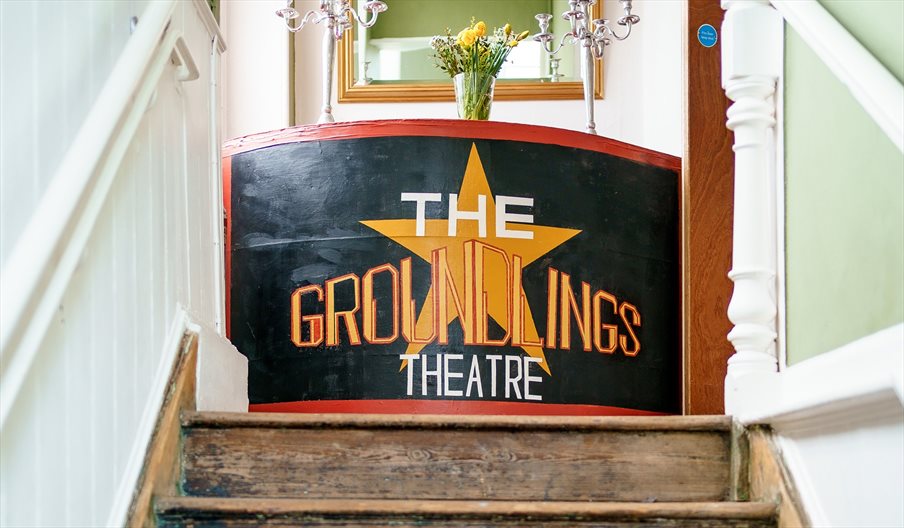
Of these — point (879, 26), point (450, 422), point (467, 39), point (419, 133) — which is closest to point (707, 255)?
point (467, 39)

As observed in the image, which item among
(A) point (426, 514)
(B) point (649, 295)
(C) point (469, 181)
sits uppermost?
(C) point (469, 181)

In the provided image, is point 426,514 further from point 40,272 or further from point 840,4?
point 840,4

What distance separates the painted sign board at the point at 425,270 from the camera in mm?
3023

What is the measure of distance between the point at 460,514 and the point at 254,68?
393 centimetres

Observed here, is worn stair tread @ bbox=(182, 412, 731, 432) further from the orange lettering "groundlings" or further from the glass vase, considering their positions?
the glass vase

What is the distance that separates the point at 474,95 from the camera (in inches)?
142

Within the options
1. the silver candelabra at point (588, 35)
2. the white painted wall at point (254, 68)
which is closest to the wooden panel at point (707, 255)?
the silver candelabra at point (588, 35)

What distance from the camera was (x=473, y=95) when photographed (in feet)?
11.9

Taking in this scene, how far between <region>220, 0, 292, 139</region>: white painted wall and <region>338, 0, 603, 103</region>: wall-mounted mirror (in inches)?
11.6

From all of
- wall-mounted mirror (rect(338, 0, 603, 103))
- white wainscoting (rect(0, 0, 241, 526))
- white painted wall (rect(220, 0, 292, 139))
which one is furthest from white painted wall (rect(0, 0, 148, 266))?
wall-mounted mirror (rect(338, 0, 603, 103))

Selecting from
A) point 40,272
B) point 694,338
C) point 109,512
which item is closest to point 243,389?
point 109,512

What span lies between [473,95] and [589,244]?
2.34 ft

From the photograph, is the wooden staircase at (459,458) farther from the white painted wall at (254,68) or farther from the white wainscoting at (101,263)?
the white painted wall at (254,68)

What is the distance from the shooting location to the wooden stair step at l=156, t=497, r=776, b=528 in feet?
5.63
